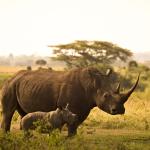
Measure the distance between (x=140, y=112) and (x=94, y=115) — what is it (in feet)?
7.02

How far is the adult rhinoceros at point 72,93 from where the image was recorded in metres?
12.9

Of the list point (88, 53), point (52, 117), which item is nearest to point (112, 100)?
point (52, 117)

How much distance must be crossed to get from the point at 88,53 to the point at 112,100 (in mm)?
33509

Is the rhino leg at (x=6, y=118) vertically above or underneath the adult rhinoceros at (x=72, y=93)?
underneath

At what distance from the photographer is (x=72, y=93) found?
510 inches

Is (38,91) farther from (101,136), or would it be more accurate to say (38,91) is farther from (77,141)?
(77,141)

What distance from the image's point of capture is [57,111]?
1221 cm

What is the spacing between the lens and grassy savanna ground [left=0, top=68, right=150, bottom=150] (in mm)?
10453

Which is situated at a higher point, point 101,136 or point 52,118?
point 52,118

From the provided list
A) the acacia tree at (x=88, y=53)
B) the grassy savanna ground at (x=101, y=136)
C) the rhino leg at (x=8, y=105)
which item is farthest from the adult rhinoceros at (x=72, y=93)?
the acacia tree at (x=88, y=53)

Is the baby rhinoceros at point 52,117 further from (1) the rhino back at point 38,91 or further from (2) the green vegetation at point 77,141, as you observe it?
(1) the rhino back at point 38,91

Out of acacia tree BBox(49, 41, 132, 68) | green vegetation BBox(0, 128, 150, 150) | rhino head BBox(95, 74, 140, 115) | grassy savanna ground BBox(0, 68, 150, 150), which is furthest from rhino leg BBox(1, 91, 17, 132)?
acacia tree BBox(49, 41, 132, 68)

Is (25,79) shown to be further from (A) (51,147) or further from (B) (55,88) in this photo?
(A) (51,147)

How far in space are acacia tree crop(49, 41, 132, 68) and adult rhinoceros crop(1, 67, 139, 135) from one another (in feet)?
106
